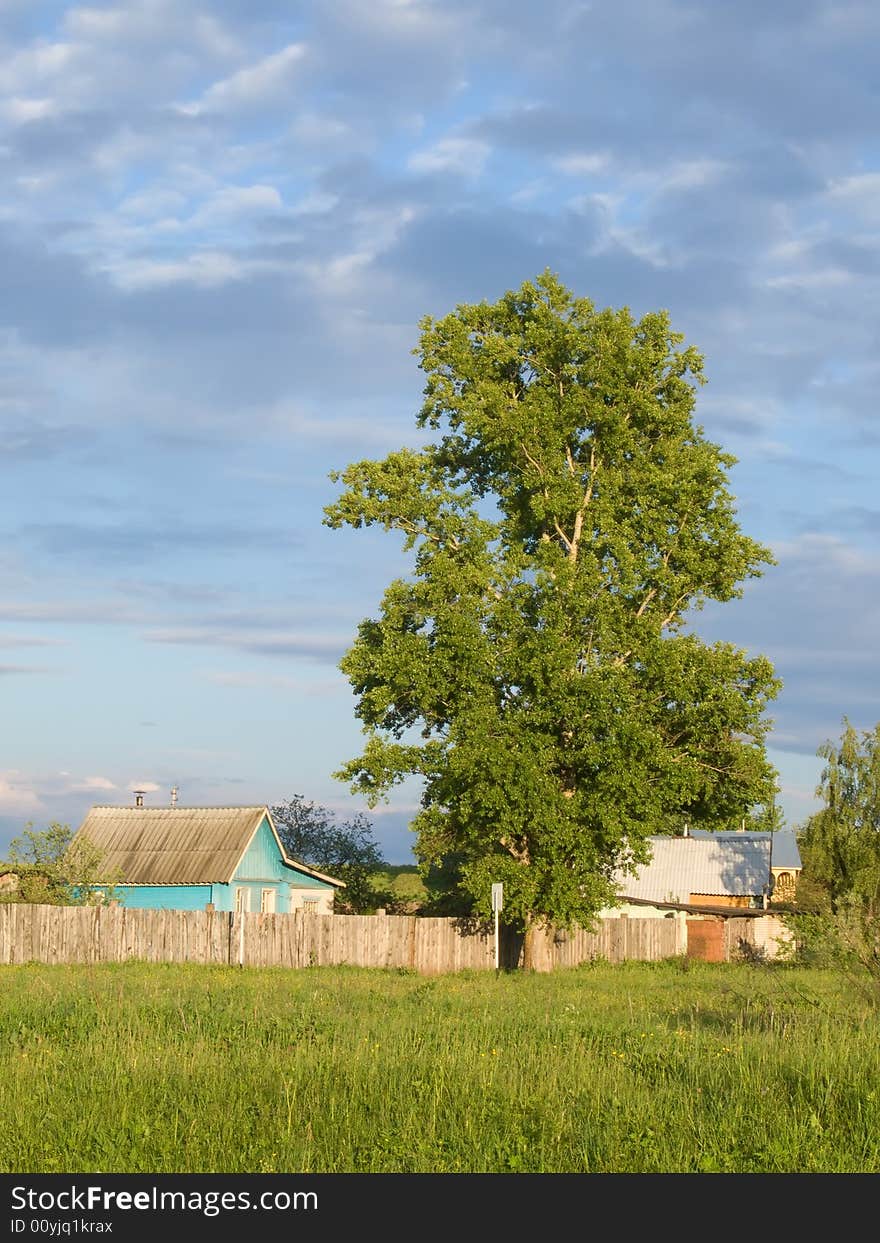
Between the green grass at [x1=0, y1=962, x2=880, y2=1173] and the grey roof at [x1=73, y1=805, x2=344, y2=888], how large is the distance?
93.7 feet

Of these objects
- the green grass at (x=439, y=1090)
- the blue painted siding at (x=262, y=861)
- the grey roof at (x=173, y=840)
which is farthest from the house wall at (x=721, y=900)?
the green grass at (x=439, y=1090)

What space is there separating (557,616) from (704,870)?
3167cm

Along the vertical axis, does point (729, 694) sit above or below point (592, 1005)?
above

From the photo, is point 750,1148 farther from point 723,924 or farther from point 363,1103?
point 723,924

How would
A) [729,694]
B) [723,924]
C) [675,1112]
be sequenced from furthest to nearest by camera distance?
[723,924]
[729,694]
[675,1112]

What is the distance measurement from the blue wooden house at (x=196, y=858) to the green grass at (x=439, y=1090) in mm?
28680

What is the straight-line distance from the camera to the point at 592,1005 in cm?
2283

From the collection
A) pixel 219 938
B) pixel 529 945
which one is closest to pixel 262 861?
pixel 219 938

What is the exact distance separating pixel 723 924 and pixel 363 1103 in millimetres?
36997

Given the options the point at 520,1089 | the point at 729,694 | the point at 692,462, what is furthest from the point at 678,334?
the point at 520,1089

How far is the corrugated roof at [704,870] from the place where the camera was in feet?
200

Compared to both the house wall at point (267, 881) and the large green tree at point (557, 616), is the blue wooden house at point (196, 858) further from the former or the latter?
the large green tree at point (557, 616)

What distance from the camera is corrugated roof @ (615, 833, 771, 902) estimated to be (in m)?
61.1

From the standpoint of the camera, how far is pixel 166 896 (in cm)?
4750
